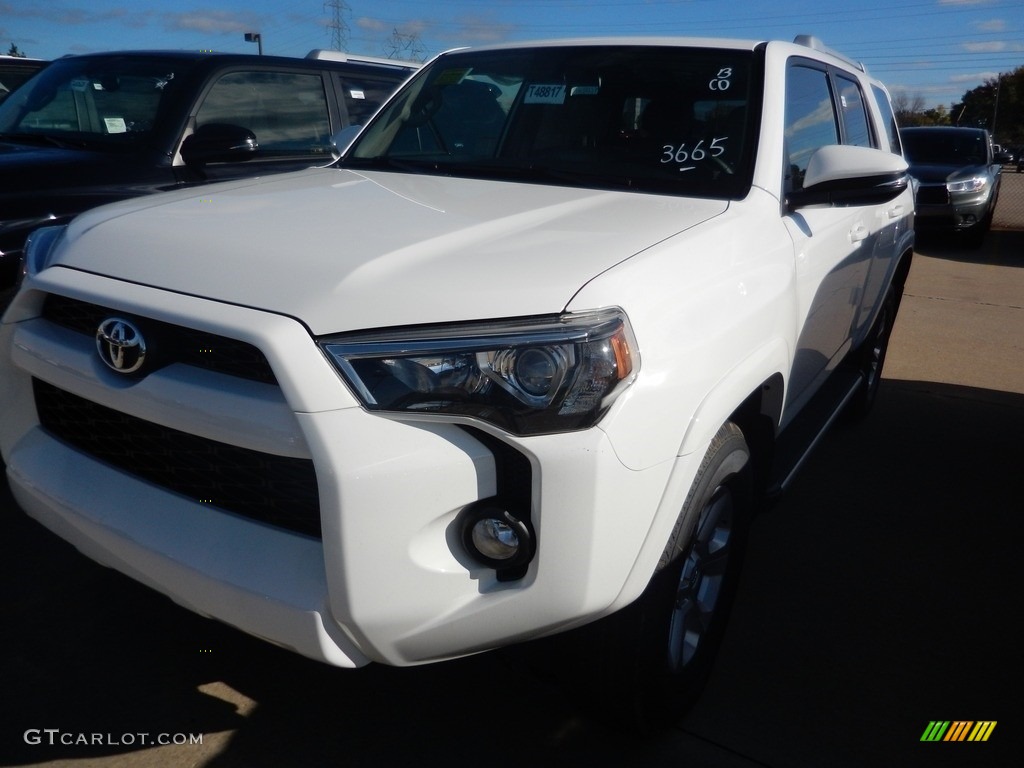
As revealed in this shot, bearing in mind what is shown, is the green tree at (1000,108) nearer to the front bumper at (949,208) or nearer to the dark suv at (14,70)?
the front bumper at (949,208)

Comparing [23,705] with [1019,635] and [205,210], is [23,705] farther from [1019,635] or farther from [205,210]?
[1019,635]

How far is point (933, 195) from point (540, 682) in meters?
12.3

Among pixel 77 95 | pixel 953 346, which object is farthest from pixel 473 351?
pixel 953 346

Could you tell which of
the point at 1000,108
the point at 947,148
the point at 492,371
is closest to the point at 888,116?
the point at 492,371

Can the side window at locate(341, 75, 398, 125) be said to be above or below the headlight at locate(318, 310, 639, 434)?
above

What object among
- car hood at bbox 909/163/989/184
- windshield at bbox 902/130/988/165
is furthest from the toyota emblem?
windshield at bbox 902/130/988/165

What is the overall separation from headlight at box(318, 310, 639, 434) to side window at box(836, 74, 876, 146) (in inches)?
98.8

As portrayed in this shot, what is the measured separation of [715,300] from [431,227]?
2.22 feet

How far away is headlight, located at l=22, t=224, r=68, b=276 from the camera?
2.29 m

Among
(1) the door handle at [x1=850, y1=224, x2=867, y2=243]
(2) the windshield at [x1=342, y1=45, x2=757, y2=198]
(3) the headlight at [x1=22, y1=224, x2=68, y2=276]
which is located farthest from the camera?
(1) the door handle at [x1=850, y1=224, x2=867, y2=243]

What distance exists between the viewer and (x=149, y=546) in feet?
6.25

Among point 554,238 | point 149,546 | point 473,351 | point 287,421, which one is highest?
point 554,238

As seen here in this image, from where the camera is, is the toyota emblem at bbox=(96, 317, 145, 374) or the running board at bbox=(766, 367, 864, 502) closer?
the toyota emblem at bbox=(96, 317, 145, 374)

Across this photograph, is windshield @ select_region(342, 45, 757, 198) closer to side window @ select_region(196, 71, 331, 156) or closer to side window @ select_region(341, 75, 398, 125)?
side window @ select_region(196, 71, 331, 156)
